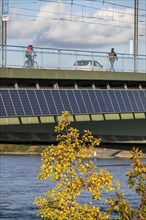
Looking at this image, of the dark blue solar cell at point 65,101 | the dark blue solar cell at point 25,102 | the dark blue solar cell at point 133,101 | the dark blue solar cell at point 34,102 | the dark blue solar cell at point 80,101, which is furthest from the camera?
the dark blue solar cell at point 133,101

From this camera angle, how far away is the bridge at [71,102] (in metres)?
35.2

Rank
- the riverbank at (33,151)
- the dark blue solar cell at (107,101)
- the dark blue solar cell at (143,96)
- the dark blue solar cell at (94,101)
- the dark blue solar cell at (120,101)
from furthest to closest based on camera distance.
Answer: the riverbank at (33,151) < the dark blue solar cell at (143,96) < the dark blue solar cell at (120,101) < the dark blue solar cell at (107,101) < the dark blue solar cell at (94,101)

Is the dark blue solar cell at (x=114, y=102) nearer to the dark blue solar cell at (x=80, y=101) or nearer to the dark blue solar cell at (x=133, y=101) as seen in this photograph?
the dark blue solar cell at (x=133, y=101)

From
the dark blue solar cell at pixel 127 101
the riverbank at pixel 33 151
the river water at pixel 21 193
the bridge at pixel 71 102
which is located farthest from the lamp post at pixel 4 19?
the riverbank at pixel 33 151

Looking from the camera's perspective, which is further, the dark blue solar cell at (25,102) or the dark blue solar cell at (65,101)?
the dark blue solar cell at (65,101)

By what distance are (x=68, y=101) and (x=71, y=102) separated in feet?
0.49

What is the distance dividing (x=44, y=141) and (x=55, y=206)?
74.7 feet

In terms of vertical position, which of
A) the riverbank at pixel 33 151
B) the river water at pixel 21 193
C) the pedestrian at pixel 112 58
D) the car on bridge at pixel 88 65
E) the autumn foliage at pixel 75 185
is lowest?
the autumn foliage at pixel 75 185

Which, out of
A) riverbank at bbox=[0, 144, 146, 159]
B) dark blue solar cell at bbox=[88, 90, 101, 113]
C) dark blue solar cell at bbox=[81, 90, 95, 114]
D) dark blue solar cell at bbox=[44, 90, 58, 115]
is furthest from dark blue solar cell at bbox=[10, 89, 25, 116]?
riverbank at bbox=[0, 144, 146, 159]

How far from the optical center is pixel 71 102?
37531 millimetres

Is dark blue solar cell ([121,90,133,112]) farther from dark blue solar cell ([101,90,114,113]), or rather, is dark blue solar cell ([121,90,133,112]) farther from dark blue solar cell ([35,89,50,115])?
dark blue solar cell ([35,89,50,115])

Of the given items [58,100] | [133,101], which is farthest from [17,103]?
[133,101]

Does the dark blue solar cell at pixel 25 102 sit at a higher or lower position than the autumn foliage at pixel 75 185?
higher

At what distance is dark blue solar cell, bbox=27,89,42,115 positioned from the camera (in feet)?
117
